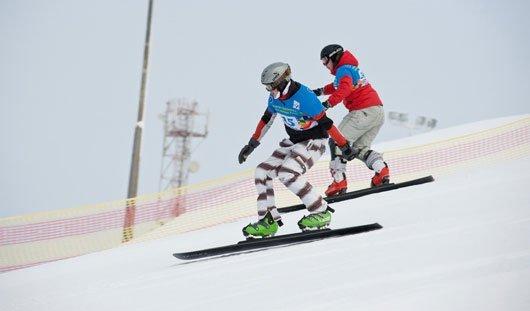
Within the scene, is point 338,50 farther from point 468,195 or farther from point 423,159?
point 423,159

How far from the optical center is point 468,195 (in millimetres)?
7484

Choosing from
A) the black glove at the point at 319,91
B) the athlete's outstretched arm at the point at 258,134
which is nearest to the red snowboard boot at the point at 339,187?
the black glove at the point at 319,91

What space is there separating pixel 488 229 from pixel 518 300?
2058 mm

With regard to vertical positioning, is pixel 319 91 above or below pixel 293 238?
above

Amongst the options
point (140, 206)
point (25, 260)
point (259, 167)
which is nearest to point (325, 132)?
point (259, 167)

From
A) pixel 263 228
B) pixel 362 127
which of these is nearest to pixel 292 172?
pixel 263 228

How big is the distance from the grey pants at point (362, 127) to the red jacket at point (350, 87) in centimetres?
12

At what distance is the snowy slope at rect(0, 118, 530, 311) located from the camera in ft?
10.6

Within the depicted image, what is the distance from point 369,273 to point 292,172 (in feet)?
6.98

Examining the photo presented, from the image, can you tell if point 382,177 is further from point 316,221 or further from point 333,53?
point 316,221

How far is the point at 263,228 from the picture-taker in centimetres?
638

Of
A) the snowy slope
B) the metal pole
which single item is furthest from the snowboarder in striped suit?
the metal pole

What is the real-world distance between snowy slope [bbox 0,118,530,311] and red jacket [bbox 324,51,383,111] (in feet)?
5.46

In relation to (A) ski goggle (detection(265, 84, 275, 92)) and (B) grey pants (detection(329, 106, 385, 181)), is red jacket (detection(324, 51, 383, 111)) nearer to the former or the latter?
(B) grey pants (detection(329, 106, 385, 181))
